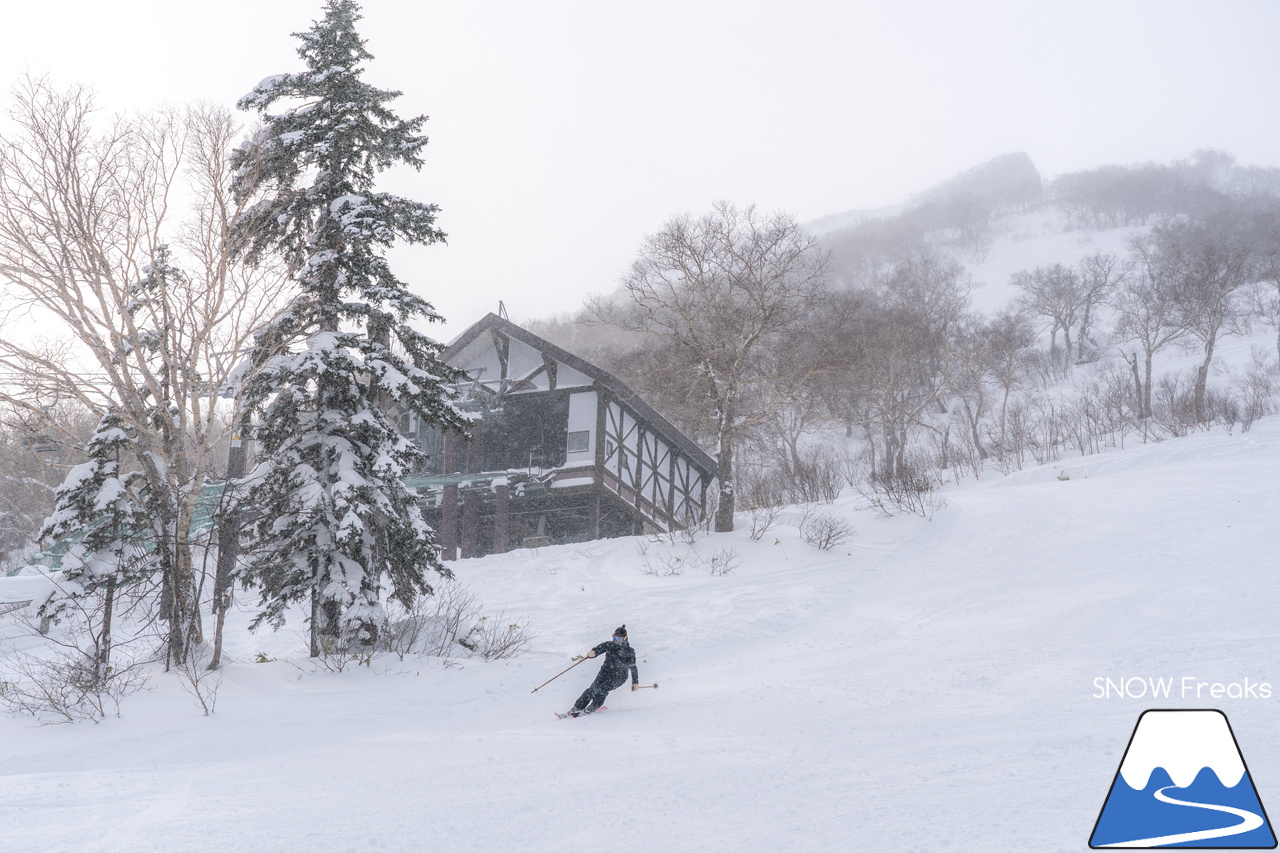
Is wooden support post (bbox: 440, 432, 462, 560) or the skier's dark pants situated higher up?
wooden support post (bbox: 440, 432, 462, 560)

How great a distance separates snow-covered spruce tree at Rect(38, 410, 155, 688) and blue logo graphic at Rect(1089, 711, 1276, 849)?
10.7 m

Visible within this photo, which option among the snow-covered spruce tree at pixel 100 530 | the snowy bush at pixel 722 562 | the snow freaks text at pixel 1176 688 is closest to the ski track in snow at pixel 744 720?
the snow freaks text at pixel 1176 688

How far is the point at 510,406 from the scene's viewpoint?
25.5 metres

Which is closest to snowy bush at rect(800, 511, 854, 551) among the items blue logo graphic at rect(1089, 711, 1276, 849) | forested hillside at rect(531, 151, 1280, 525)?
forested hillside at rect(531, 151, 1280, 525)

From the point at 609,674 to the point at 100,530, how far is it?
23.6ft

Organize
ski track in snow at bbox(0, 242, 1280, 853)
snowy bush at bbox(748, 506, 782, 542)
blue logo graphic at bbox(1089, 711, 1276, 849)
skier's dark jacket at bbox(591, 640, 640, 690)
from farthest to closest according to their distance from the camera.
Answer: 1. snowy bush at bbox(748, 506, 782, 542)
2. skier's dark jacket at bbox(591, 640, 640, 690)
3. ski track in snow at bbox(0, 242, 1280, 853)
4. blue logo graphic at bbox(1089, 711, 1276, 849)

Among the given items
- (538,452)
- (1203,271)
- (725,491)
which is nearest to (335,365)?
(725,491)

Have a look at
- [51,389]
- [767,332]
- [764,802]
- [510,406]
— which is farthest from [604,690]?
[510,406]

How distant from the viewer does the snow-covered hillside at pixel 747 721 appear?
5.31 m

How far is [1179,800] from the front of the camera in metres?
4.34

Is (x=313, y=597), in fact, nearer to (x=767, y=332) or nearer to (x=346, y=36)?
(x=346, y=36)

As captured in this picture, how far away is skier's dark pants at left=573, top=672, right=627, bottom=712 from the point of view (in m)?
8.93

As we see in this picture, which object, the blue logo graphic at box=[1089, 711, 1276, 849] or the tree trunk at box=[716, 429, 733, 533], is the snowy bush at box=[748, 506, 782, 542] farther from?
the blue logo graphic at box=[1089, 711, 1276, 849]

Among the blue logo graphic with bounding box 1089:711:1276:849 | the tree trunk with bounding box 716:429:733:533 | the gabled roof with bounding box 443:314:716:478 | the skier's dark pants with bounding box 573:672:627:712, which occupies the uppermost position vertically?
the gabled roof with bounding box 443:314:716:478
